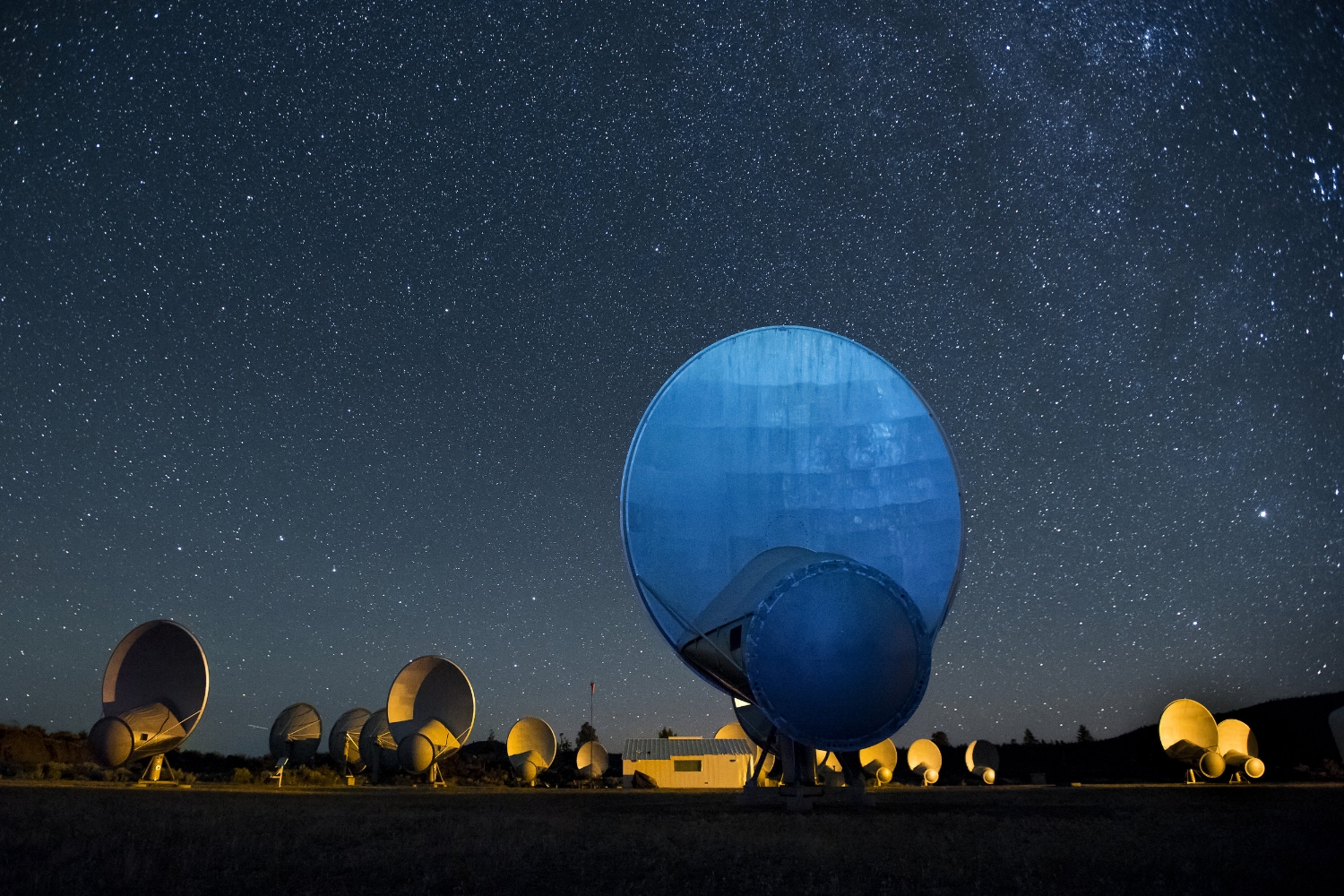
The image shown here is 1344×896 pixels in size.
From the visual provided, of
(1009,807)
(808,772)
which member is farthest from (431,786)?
(1009,807)

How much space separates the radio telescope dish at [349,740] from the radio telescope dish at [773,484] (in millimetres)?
26118

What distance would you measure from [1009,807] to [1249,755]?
21.6 meters

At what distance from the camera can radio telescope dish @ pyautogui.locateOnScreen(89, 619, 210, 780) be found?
24828 millimetres

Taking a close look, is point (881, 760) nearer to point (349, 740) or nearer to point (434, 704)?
point (434, 704)

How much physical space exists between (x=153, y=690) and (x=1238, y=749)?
36.7 m

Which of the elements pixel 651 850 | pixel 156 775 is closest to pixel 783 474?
pixel 651 850

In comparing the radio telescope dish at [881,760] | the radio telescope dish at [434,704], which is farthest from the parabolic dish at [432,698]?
the radio telescope dish at [881,760]

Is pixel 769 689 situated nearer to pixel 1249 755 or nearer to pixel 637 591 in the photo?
pixel 637 591

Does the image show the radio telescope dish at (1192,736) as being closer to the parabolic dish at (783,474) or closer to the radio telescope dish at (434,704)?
the parabolic dish at (783,474)

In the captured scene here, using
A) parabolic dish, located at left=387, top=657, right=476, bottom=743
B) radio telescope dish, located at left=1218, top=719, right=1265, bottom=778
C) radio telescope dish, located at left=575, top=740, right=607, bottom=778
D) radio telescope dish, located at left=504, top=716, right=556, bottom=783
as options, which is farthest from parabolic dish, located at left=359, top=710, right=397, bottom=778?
radio telescope dish, located at left=1218, top=719, right=1265, bottom=778

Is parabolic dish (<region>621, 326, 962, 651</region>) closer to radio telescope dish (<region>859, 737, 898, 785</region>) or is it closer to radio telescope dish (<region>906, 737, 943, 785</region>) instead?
radio telescope dish (<region>859, 737, 898, 785</region>)

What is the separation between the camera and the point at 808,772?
53.6 feet

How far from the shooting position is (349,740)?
122 ft

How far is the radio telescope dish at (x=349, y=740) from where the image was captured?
36.6 metres
